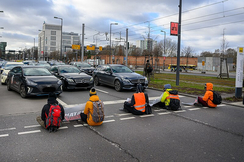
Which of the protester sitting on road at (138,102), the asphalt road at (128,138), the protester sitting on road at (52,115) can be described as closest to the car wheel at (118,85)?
the asphalt road at (128,138)

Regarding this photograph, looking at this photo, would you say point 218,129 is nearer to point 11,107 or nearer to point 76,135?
point 76,135

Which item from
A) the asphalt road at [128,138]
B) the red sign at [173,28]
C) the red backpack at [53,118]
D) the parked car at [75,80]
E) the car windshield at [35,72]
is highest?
the red sign at [173,28]

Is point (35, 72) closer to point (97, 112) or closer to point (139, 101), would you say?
point (139, 101)

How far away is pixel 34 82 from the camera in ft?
31.6

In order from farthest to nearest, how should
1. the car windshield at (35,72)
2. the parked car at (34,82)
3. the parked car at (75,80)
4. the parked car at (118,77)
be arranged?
the parked car at (118,77) → the parked car at (75,80) → the car windshield at (35,72) → the parked car at (34,82)

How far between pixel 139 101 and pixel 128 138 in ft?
7.33

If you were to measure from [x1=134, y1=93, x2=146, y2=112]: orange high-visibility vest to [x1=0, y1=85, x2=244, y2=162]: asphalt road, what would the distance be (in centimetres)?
33

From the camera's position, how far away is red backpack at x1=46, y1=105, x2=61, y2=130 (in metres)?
5.26

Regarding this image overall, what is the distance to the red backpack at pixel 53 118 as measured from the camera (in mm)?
5262

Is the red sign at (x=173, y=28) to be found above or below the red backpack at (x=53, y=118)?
above

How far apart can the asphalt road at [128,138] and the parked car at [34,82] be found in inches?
81.3

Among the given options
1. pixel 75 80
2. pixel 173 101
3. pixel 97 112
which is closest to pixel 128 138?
pixel 97 112

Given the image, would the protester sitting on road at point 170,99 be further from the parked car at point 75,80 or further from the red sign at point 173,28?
the red sign at point 173,28

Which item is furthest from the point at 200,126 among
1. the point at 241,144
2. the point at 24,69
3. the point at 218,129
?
the point at 24,69
